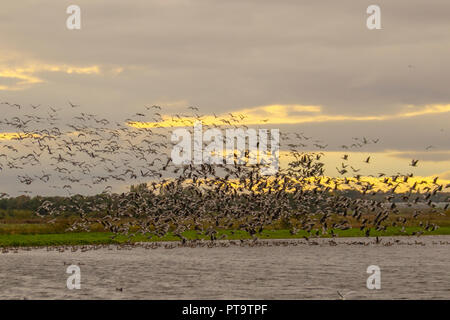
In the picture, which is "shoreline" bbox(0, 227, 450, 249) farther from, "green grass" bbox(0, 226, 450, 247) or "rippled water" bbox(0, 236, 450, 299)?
"rippled water" bbox(0, 236, 450, 299)

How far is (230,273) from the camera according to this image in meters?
59.0

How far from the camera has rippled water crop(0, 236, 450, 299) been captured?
47.4m

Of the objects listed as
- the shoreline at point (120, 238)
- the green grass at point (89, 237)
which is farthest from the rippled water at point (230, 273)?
the green grass at point (89, 237)

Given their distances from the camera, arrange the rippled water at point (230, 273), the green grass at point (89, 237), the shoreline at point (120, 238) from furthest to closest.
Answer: the green grass at point (89, 237) → the shoreline at point (120, 238) → the rippled water at point (230, 273)

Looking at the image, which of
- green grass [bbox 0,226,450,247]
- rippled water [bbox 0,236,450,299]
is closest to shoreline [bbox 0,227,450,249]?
green grass [bbox 0,226,450,247]

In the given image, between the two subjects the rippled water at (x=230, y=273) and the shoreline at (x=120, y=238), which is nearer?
the rippled water at (x=230, y=273)

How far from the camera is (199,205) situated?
2960 inches

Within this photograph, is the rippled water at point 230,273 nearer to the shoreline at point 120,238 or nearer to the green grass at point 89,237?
the shoreline at point 120,238

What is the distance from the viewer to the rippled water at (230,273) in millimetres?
47375

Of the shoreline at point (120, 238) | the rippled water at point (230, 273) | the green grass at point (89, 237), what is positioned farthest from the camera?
the green grass at point (89, 237)

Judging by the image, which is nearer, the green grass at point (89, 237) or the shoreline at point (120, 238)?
the shoreline at point (120, 238)

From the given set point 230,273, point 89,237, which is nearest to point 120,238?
point 89,237

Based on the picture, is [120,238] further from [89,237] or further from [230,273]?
[230,273]

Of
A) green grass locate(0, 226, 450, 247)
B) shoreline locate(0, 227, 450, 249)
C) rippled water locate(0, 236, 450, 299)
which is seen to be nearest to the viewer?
rippled water locate(0, 236, 450, 299)
